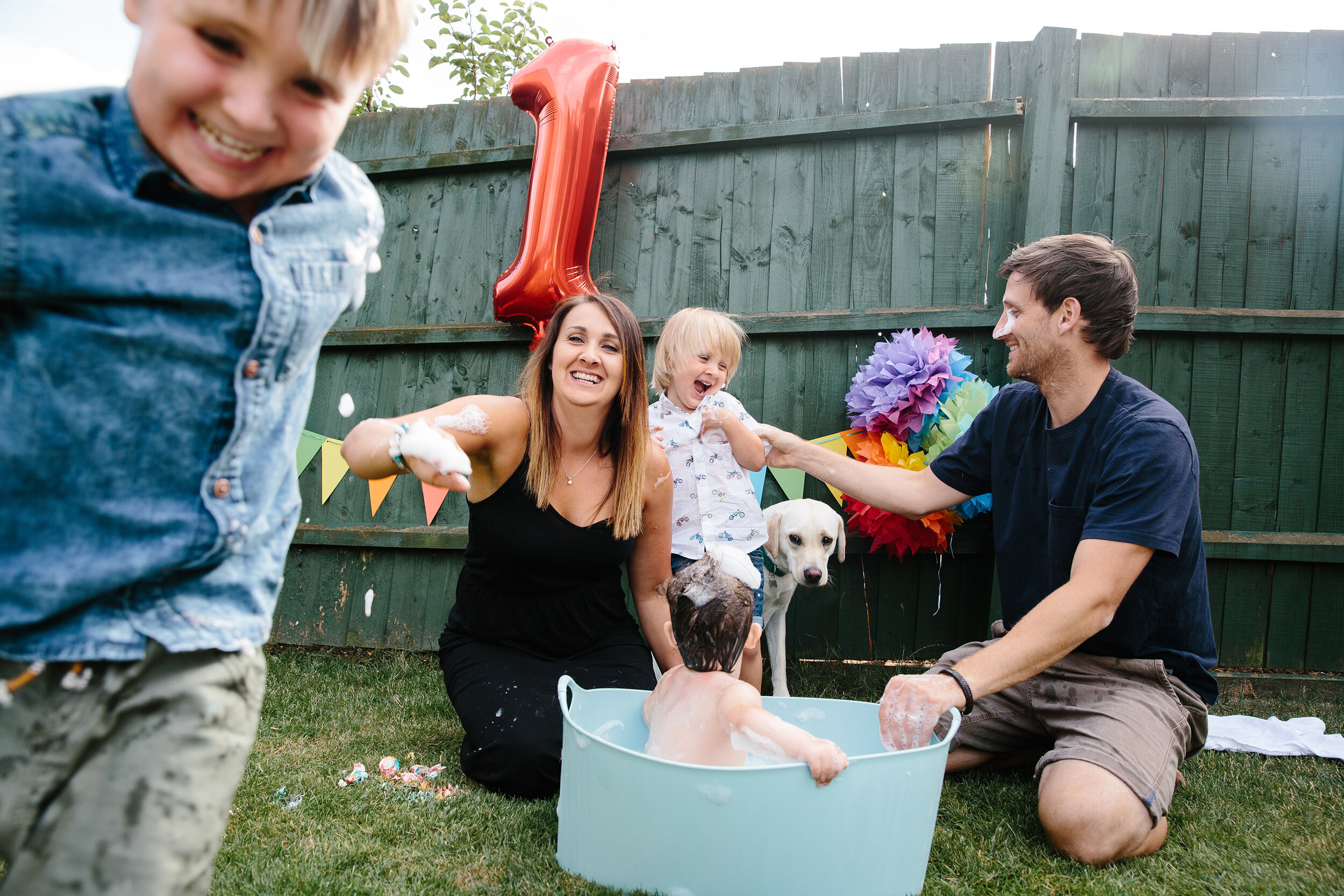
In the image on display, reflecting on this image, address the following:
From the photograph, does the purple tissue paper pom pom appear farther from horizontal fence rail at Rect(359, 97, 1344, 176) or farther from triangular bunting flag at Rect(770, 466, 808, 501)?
horizontal fence rail at Rect(359, 97, 1344, 176)

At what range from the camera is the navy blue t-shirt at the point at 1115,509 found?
219 centimetres

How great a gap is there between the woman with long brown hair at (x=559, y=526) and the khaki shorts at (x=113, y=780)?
1.45 meters

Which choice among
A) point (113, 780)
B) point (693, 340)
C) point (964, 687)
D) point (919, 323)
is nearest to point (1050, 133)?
point (919, 323)

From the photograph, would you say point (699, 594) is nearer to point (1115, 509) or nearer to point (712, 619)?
point (712, 619)

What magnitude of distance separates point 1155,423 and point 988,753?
114 centimetres

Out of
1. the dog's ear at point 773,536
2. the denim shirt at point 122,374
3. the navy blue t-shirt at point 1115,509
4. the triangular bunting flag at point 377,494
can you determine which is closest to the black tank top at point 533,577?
the dog's ear at point 773,536

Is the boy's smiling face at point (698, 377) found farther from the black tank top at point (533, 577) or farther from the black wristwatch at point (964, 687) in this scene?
the black wristwatch at point (964, 687)

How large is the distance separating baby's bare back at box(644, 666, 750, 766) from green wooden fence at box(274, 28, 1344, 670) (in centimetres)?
193

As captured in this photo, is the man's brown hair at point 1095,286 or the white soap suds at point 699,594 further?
the man's brown hair at point 1095,286

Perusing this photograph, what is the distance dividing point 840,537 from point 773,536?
0.88 ft

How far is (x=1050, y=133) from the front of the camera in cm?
350

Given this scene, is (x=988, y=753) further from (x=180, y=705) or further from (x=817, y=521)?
(x=180, y=705)

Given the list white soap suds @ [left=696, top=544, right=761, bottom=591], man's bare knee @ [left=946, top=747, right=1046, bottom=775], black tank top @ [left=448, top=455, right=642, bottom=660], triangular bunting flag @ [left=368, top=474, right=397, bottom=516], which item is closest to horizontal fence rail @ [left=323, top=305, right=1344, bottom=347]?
triangular bunting flag @ [left=368, top=474, right=397, bottom=516]

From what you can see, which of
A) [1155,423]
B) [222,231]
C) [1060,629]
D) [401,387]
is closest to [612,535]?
[1060,629]
